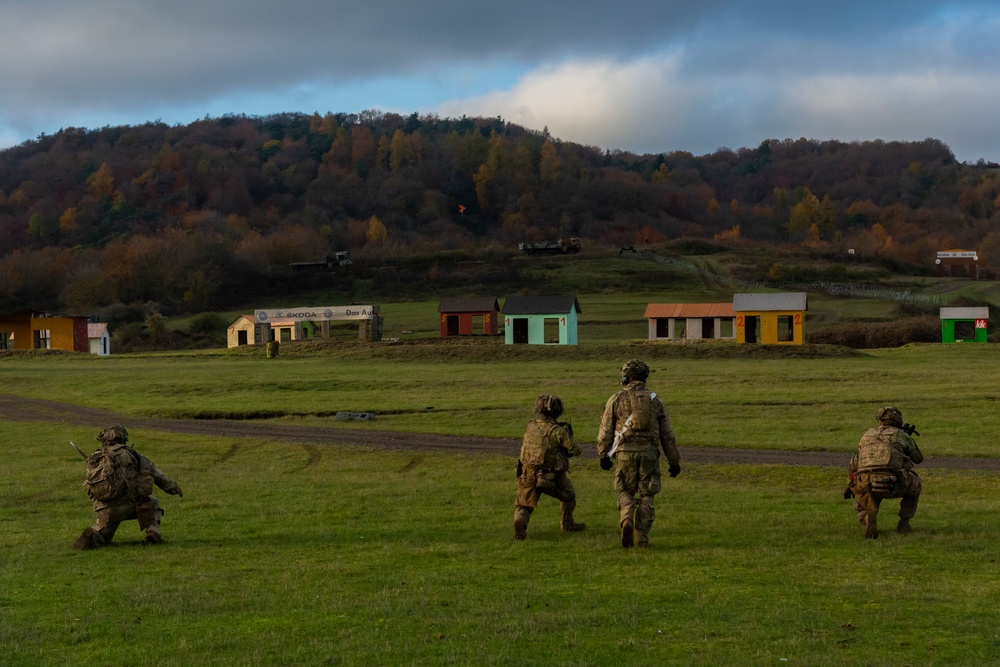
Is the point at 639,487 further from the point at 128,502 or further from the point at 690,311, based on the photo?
the point at 690,311

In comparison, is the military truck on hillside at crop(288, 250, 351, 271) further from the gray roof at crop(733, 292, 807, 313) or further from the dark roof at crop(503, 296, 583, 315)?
the gray roof at crop(733, 292, 807, 313)

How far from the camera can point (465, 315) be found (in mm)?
79438

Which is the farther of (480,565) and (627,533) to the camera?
(627,533)

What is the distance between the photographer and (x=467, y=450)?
91.7 ft

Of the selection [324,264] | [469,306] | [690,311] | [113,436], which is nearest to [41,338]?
[469,306]

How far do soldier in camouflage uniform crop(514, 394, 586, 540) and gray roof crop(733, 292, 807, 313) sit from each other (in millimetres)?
54293

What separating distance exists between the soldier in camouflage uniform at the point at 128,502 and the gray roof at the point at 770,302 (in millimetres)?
56090

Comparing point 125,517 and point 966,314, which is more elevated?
point 966,314

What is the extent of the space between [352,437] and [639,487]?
708 inches

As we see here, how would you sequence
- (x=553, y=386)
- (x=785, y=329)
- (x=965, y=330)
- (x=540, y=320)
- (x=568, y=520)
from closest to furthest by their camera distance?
(x=568, y=520) → (x=553, y=386) → (x=785, y=329) → (x=540, y=320) → (x=965, y=330)

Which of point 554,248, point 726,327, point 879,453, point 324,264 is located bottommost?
point 726,327

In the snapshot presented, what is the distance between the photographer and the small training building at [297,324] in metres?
78.4

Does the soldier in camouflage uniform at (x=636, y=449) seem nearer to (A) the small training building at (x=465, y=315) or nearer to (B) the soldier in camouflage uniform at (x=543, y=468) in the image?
(B) the soldier in camouflage uniform at (x=543, y=468)

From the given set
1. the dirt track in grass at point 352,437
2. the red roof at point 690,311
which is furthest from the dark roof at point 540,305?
the dirt track in grass at point 352,437
